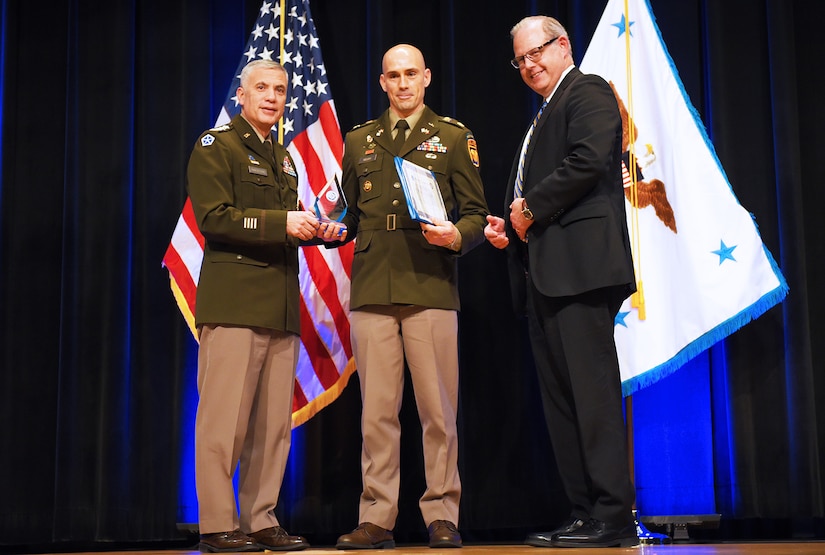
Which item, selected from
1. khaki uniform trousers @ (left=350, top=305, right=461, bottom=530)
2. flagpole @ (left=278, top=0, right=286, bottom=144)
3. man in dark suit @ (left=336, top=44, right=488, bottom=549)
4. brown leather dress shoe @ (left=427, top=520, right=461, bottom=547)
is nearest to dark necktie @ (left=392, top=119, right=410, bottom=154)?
man in dark suit @ (left=336, top=44, right=488, bottom=549)

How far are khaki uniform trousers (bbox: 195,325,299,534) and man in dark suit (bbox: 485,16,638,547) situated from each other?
0.95m

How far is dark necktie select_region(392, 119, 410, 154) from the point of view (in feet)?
11.1

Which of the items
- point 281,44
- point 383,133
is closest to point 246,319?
point 383,133

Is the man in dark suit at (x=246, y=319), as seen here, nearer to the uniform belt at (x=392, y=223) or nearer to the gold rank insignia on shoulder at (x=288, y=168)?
the gold rank insignia on shoulder at (x=288, y=168)

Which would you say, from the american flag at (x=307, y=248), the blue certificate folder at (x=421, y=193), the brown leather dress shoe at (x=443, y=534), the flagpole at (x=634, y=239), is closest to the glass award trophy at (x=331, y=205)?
the blue certificate folder at (x=421, y=193)

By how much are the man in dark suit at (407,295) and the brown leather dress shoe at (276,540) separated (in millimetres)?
215

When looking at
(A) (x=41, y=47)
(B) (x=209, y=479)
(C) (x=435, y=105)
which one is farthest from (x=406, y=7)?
(B) (x=209, y=479)

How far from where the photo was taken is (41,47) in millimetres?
4629

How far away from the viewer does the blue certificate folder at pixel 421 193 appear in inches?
115

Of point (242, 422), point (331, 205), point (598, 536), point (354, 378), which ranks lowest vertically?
point (598, 536)

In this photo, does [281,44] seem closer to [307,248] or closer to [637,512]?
[307,248]

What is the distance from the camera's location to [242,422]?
303 cm

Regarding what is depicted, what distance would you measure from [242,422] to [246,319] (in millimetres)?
362

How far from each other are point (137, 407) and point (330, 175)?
4.95 ft
